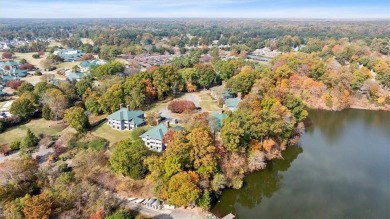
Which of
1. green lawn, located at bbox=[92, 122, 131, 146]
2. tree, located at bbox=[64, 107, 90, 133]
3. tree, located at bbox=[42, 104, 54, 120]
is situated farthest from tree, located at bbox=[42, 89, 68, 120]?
green lawn, located at bbox=[92, 122, 131, 146]

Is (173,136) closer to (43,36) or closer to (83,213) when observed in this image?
(83,213)

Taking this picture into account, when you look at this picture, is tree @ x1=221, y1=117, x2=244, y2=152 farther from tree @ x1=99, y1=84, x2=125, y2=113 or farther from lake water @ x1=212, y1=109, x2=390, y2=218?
tree @ x1=99, y1=84, x2=125, y2=113

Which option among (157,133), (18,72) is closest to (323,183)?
(157,133)

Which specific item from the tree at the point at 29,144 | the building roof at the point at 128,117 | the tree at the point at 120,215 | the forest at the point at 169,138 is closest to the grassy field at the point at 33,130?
the forest at the point at 169,138

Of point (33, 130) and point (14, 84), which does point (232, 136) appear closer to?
point (33, 130)

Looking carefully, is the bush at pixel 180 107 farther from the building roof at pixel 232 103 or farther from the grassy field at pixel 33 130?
the grassy field at pixel 33 130

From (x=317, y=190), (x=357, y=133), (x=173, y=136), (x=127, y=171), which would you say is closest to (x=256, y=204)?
(x=317, y=190)
